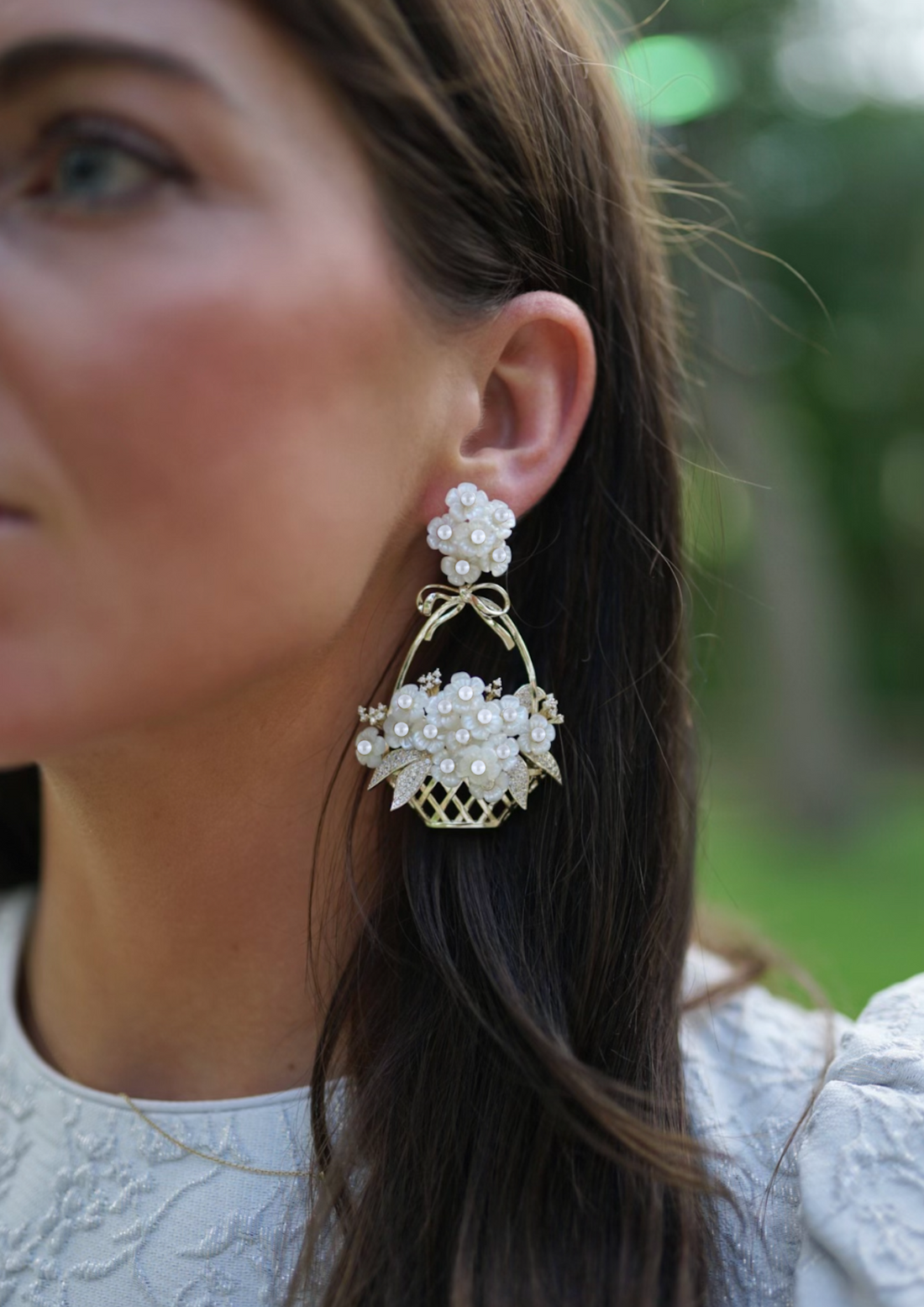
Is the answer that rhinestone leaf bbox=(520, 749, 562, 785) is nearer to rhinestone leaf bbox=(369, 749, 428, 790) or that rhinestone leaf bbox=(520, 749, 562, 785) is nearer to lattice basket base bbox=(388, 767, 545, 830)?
lattice basket base bbox=(388, 767, 545, 830)

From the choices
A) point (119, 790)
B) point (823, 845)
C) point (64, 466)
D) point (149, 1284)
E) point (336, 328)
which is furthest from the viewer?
point (823, 845)

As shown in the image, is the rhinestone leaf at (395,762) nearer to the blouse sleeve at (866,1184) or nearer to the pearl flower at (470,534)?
the pearl flower at (470,534)

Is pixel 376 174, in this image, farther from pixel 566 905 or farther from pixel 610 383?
pixel 566 905

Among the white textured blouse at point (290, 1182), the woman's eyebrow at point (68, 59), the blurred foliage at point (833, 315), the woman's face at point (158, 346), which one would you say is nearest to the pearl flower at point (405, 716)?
the woman's face at point (158, 346)

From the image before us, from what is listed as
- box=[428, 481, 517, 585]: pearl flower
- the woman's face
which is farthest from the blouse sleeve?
the woman's face

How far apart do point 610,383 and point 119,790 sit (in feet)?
3.02

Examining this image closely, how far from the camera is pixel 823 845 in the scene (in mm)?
9219

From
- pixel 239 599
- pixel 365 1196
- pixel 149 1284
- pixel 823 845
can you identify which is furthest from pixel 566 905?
pixel 823 845

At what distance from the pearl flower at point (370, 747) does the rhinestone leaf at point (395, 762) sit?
1cm

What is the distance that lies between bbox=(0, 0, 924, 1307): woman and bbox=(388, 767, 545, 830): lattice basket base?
0.04 m

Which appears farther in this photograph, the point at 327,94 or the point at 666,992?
the point at 666,992

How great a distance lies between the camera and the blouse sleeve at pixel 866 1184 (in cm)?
122

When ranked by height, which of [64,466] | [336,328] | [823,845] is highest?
[336,328]

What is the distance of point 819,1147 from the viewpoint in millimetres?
1346
